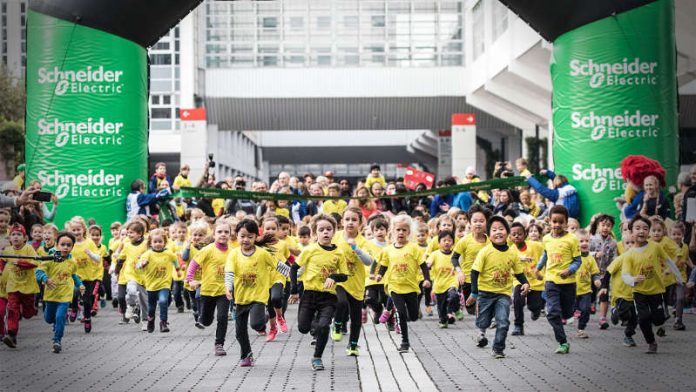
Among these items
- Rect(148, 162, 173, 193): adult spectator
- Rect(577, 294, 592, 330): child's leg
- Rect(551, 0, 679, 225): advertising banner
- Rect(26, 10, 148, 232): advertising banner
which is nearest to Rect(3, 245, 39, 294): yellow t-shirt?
Rect(577, 294, 592, 330): child's leg

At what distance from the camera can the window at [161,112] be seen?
48.8 m

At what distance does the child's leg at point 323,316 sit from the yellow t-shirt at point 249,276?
23.3 inches

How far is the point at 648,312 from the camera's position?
11.7 m

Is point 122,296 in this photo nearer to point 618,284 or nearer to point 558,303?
point 558,303

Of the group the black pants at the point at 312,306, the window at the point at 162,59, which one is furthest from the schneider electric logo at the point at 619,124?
the window at the point at 162,59

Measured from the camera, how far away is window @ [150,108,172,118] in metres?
48.8

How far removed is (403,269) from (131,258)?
472 centimetres

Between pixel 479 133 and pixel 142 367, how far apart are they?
4715 cm

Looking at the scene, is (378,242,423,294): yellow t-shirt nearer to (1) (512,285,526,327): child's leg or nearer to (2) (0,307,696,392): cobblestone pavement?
(2) (0,307,696,392): cobblestone pavement

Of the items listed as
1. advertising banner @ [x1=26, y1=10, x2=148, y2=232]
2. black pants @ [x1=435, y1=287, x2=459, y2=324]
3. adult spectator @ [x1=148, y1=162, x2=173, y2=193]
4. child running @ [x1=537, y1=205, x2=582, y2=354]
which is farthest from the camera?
adult spectator @ [x1=148, y1=162, x2=173, y2=193]

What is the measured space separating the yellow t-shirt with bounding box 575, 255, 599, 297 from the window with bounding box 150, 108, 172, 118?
119 ft

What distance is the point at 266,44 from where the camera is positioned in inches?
1896

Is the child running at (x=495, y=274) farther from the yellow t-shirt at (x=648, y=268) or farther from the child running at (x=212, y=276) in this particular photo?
the child running at (x=212, y=276)

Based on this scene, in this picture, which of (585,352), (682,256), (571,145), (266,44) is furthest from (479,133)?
(585,352)
